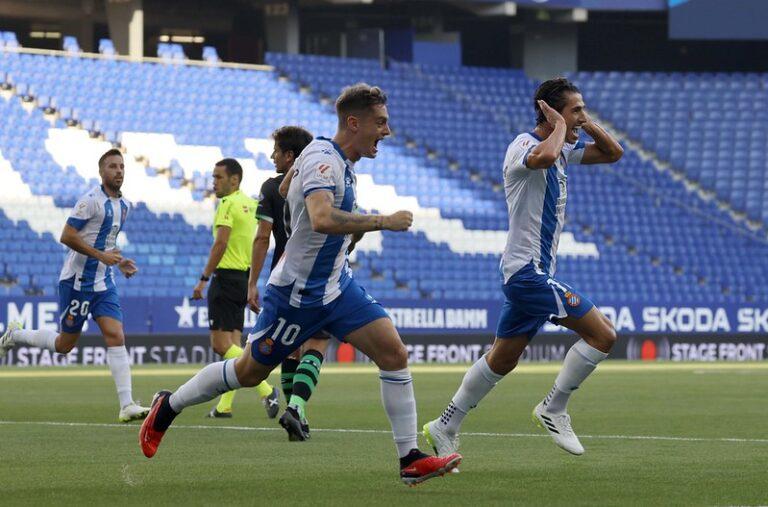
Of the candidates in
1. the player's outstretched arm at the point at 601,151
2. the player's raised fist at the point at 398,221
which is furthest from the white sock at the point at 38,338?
the player's raised fist at the point at 398,221

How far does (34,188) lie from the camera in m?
33.1

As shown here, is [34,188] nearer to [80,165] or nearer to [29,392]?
[80,165]

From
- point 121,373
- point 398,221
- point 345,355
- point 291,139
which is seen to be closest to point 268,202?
point 291,139

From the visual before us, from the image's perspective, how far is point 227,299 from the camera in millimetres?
14312

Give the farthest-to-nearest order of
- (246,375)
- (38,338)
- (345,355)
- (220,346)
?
(345,355) < (220,346) < (38,338) < (246,375)

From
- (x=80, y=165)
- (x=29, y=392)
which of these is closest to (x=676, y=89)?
(x=80, y=165)

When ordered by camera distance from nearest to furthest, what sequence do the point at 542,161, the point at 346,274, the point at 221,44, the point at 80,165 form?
the point at 346,274
the point at 542,161
the point at 80,165
the point at 221,44

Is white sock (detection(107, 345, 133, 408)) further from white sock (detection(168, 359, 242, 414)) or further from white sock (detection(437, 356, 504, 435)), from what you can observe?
white sock (detection(168, 359, 242, 414))

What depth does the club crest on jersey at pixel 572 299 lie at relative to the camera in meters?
9.41

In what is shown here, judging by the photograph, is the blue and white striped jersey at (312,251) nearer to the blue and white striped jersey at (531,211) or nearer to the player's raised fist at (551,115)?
the blue and white striped jersey at (531,211)

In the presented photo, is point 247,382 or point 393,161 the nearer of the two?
point 247,382

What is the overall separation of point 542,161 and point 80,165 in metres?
26.7

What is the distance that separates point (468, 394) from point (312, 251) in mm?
2010

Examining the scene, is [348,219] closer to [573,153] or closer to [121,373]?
[573,153]
